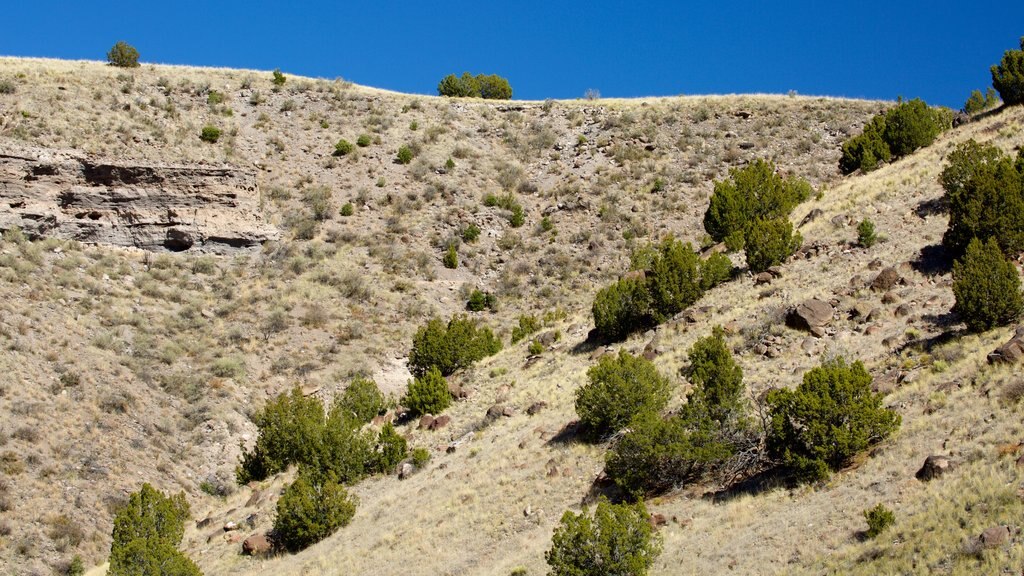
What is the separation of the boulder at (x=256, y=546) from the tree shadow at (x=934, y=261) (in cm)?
1717

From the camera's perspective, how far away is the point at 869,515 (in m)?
12.2

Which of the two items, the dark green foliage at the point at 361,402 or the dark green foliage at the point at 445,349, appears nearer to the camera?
the dark green foliage at the point at 361,402

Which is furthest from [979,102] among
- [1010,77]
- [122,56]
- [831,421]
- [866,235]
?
[122,56]

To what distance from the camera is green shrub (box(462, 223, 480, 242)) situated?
137 ft

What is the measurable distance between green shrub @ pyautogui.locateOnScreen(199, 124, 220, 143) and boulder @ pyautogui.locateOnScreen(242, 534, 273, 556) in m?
29.3

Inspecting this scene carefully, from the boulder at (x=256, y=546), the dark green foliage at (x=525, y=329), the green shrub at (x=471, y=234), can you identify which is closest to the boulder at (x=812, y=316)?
the dark green foliage at (x=525, y=329)

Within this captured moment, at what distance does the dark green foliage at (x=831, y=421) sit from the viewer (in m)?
14.7

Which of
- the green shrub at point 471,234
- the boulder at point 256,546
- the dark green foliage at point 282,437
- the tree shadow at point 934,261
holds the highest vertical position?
the green shrub at point 471,234

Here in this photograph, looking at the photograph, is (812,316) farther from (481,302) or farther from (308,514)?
(481,302)

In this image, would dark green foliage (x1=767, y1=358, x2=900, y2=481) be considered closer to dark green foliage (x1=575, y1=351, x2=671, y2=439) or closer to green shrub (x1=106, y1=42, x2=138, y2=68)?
A: dark green foliage (x1=575, y1=351, x2=671, y2=439)

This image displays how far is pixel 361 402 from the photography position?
1062 inches

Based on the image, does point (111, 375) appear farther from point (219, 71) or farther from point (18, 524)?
point (219, 71)

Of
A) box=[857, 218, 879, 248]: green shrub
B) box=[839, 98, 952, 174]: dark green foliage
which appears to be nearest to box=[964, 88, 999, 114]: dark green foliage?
box=[839, 98, 952, 174]: dark green foliage

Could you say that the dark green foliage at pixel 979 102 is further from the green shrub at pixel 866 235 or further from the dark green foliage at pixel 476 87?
the dark green foliage at pixel 476 87
